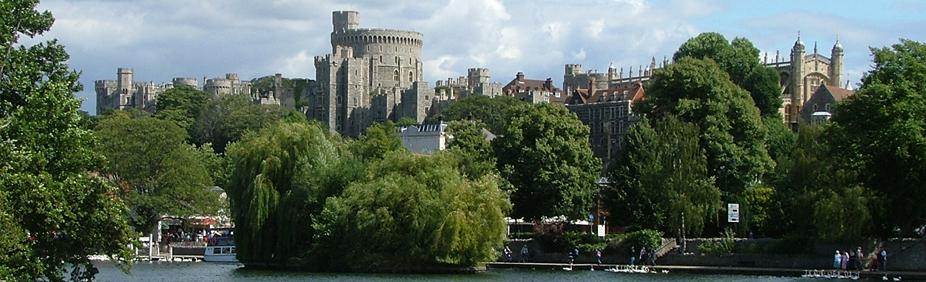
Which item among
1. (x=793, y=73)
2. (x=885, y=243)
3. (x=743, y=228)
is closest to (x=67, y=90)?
(x=885, y=243)

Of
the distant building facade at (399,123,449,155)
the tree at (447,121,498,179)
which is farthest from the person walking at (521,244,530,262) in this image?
the distant building facade at (399,123,449,155)

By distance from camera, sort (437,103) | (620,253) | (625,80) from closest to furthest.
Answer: (620,253) < (625,80) < (437,103)

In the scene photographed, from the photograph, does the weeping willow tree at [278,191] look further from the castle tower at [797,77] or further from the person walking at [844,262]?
the castle tower at [797,77]

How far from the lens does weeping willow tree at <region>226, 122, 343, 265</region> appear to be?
5791cm

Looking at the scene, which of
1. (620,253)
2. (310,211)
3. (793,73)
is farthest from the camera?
(793,73)

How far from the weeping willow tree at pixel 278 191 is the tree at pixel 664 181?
555 inches

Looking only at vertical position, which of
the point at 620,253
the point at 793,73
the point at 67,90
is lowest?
the point at 620,253

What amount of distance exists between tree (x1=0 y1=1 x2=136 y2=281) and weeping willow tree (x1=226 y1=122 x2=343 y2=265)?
23641 millimetres

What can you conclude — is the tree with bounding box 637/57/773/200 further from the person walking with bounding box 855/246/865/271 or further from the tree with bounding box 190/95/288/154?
the tree with bounding box 190/95/288/154

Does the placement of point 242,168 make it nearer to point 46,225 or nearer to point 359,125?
point 46,225

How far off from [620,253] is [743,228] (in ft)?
17.0

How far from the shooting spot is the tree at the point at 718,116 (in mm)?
67812

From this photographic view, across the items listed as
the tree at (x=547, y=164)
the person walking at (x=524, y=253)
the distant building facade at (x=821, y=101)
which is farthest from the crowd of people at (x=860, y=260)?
the distant building facade at (x=821, y=101)

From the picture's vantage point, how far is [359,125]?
577ft
